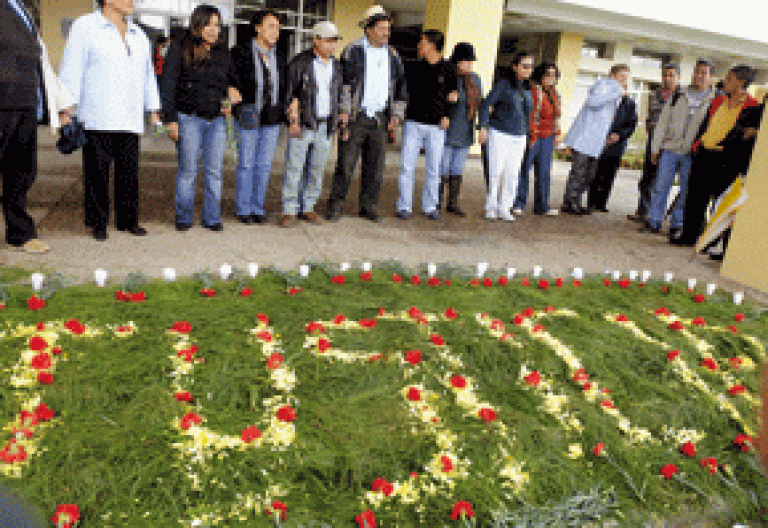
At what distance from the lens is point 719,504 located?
2527mm

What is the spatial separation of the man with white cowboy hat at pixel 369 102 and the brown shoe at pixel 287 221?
1.42ft

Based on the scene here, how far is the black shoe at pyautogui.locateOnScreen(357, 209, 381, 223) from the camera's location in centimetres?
620

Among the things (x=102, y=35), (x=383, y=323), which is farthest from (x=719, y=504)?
(x=102, y=35)

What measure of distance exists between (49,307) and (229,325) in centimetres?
98

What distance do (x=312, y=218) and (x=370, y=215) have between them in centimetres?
65

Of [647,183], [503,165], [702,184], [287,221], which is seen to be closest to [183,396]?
[287,221]

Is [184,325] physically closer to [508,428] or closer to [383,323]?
[383,323]

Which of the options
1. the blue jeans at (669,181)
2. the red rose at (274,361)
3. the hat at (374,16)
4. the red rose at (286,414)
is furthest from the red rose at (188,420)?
the blue jeans at (669,181)

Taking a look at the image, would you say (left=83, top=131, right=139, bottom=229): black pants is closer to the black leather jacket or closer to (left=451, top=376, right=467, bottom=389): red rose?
the black leather jacket

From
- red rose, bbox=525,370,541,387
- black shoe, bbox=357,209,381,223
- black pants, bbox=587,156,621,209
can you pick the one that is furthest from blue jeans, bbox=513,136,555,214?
red rose, bbox=525,370,541,387

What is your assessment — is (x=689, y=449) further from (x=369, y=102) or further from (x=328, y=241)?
(x=369, y=102)

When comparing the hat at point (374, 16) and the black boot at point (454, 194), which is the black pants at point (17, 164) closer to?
the hat at point (374, 16)

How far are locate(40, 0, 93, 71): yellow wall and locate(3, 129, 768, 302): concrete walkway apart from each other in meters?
7.76

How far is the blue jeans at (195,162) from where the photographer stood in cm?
497
